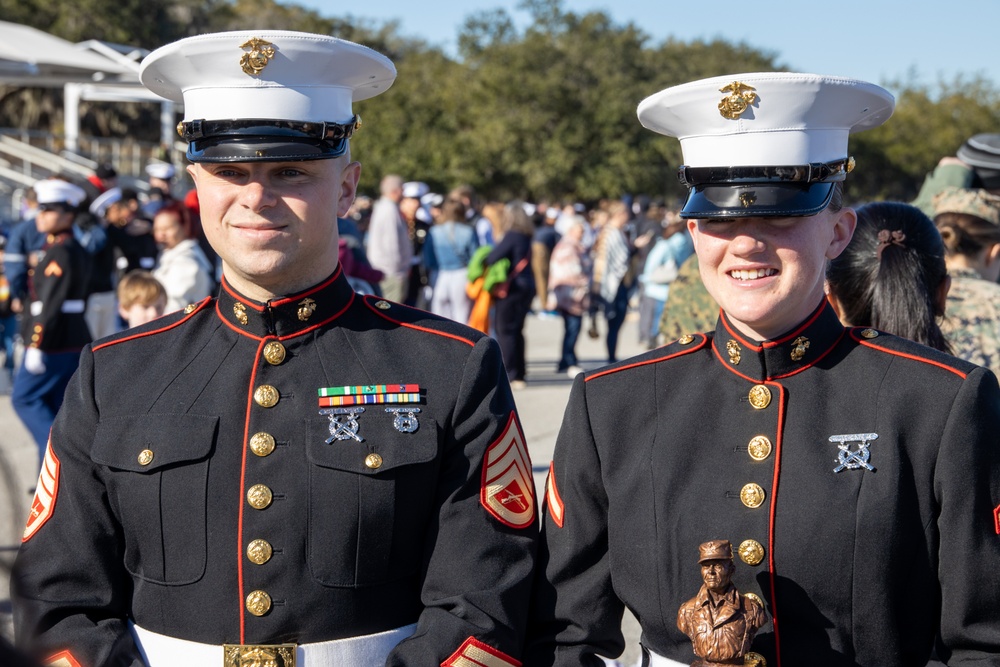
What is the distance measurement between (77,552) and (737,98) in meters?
1.68

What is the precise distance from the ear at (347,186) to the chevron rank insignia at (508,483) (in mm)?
602

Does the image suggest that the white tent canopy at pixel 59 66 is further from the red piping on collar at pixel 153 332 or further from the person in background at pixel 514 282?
the red piping on collar at pixel 153 332

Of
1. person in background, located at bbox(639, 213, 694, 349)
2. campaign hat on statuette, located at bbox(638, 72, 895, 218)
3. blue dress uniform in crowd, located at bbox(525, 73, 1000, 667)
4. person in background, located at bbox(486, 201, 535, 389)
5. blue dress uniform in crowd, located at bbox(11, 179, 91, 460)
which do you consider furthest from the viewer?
person in background, located at bbox(639, 213, 694, 349)

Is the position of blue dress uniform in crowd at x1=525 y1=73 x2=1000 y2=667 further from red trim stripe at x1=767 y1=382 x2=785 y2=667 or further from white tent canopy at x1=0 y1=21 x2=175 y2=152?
white tent canopy at x1=0 y1=21 x2=175 y2=152

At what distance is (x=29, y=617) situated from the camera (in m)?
1.37

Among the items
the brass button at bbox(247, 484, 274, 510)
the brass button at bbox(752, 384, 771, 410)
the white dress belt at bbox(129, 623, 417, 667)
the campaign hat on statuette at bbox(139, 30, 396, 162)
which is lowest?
the white dress belt at bbox(129, 623, 417, 667)

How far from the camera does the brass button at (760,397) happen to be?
2475mm

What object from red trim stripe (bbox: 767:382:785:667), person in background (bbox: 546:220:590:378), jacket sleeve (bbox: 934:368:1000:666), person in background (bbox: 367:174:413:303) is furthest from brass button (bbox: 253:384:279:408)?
person in background (bbox: 546:220:590:378)

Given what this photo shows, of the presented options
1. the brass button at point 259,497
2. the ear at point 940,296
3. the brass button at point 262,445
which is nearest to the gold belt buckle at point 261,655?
the brass button at point 259,497

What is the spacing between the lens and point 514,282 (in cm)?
1158

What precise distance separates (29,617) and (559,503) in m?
1.38

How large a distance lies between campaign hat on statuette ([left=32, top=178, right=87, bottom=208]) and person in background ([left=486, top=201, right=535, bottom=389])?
4298 mm

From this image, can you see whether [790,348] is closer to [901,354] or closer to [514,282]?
[901,354]

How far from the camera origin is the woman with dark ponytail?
129 inches
